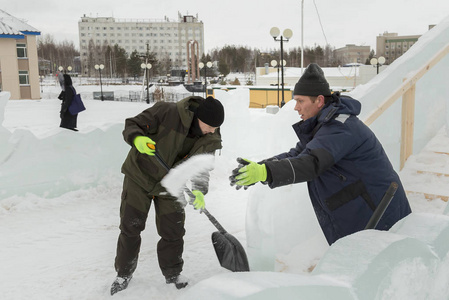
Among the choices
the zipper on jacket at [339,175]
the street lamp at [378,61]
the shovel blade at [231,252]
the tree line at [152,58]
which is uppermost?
the tree line at [152,58]

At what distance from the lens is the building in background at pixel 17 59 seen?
3275 centimetres

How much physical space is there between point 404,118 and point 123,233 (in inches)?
126

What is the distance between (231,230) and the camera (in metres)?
5.31

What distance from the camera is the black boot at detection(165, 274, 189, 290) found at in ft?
12.6

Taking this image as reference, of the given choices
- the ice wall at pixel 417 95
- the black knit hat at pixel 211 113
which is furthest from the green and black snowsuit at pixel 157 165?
the ice wall at pixel 417 95

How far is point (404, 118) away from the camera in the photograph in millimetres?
4895

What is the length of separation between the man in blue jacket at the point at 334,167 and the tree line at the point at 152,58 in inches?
2911

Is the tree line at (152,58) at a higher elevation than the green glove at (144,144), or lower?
higher

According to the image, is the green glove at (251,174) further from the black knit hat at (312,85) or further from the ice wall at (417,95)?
the ice wall at (417,95)

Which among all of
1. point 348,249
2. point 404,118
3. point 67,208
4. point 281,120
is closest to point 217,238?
point 281,120

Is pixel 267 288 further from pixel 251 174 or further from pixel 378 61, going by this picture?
pixel 378 61

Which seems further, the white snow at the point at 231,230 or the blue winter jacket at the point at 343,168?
the blue winter jacket at the point at 343,168

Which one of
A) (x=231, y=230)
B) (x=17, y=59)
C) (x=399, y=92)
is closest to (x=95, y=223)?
(x=231, y=230)

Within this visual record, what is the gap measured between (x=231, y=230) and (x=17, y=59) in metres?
33.4
